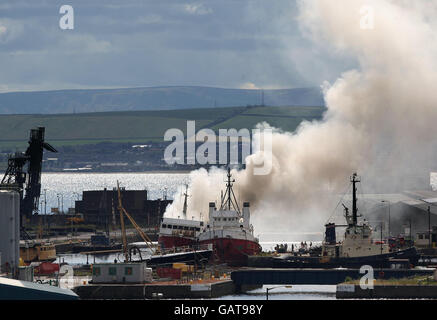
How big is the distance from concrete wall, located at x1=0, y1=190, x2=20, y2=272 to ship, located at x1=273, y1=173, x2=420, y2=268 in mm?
39085

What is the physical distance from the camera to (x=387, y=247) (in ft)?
405

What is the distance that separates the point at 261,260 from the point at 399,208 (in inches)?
2234

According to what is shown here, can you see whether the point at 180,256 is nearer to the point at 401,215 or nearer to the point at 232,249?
the point at 232,249

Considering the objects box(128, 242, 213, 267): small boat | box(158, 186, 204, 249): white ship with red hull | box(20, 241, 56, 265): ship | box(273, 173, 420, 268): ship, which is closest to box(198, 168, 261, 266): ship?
box(128, 242, 213, 267): small boat

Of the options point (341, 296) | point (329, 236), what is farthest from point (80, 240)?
point (341, 296)

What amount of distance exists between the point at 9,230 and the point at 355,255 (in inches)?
1762

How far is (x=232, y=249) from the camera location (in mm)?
132750

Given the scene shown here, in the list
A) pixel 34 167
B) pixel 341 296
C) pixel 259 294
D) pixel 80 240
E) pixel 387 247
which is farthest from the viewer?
pixel 80 240

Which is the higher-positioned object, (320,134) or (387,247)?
(320,134)

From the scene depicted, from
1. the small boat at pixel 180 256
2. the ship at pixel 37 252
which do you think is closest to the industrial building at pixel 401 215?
the small boat at pixel 180 256

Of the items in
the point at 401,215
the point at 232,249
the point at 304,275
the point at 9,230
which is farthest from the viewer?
the point at 401,215

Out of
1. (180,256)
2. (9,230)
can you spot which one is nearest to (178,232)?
(180,256)
